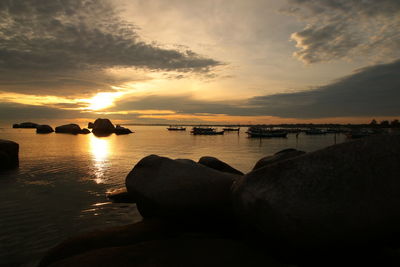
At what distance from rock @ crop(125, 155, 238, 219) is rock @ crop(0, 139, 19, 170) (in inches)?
723

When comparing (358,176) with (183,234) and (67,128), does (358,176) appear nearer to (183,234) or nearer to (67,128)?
(183,234)

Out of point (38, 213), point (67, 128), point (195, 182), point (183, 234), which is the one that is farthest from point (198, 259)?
point (67, 128)

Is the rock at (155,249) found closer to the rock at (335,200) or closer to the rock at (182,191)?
the rock at (182,191)

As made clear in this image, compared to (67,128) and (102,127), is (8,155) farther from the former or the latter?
(67,128)

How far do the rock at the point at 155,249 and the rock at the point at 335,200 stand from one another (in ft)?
2.32

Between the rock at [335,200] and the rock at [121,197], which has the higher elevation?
the rock at [335,200]

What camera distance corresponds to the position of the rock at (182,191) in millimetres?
6055

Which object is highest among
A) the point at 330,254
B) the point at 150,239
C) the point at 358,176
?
the point at 358,176

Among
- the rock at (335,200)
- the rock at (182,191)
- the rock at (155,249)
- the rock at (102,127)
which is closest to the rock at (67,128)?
the rock at (102,127)

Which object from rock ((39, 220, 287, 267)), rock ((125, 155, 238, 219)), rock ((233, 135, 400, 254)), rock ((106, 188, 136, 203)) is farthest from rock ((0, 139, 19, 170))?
rock ((233, 135, 400, 254))

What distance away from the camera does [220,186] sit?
635 cm

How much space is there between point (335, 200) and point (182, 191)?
3.33m

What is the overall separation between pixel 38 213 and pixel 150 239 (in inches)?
243

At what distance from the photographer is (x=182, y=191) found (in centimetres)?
607
